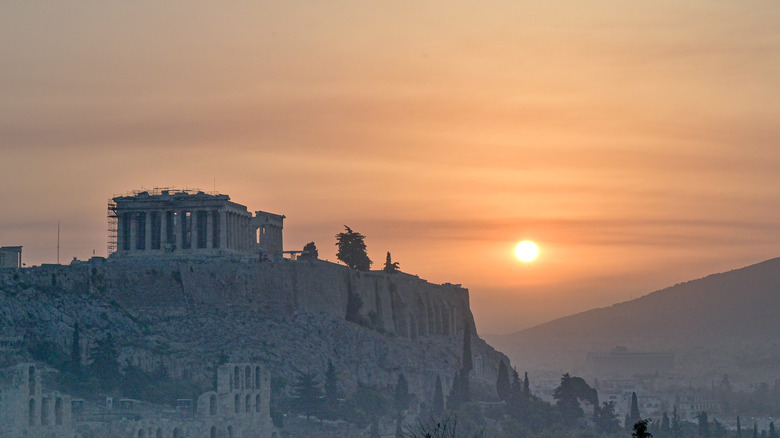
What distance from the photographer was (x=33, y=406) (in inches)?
5960

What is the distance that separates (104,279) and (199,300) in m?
9.38

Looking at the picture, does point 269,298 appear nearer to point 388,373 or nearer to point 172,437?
point 388,373

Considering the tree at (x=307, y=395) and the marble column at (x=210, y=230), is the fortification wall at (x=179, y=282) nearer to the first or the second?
the marble column at (x=210, y=230)

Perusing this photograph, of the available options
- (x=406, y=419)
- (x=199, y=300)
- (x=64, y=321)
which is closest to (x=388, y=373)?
(x=406, y=419)

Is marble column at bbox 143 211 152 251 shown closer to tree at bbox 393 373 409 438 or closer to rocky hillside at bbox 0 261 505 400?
rocky hillside at bbox 0 261 505 400

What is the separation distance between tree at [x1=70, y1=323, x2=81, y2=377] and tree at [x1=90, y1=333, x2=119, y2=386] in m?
1.20

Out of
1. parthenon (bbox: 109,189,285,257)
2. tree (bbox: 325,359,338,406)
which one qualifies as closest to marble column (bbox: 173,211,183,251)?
parthenon (bbox: 109,189,285,257)

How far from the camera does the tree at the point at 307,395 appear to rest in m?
176

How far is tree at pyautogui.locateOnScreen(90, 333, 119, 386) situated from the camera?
555 ft

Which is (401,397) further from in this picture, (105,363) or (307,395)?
(105,363)

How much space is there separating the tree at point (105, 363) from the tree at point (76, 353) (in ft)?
3.94

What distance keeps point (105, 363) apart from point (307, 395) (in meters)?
19.3

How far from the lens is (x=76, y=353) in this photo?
170m

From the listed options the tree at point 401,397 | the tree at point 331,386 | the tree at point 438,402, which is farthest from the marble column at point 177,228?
the tree at point 438,402
